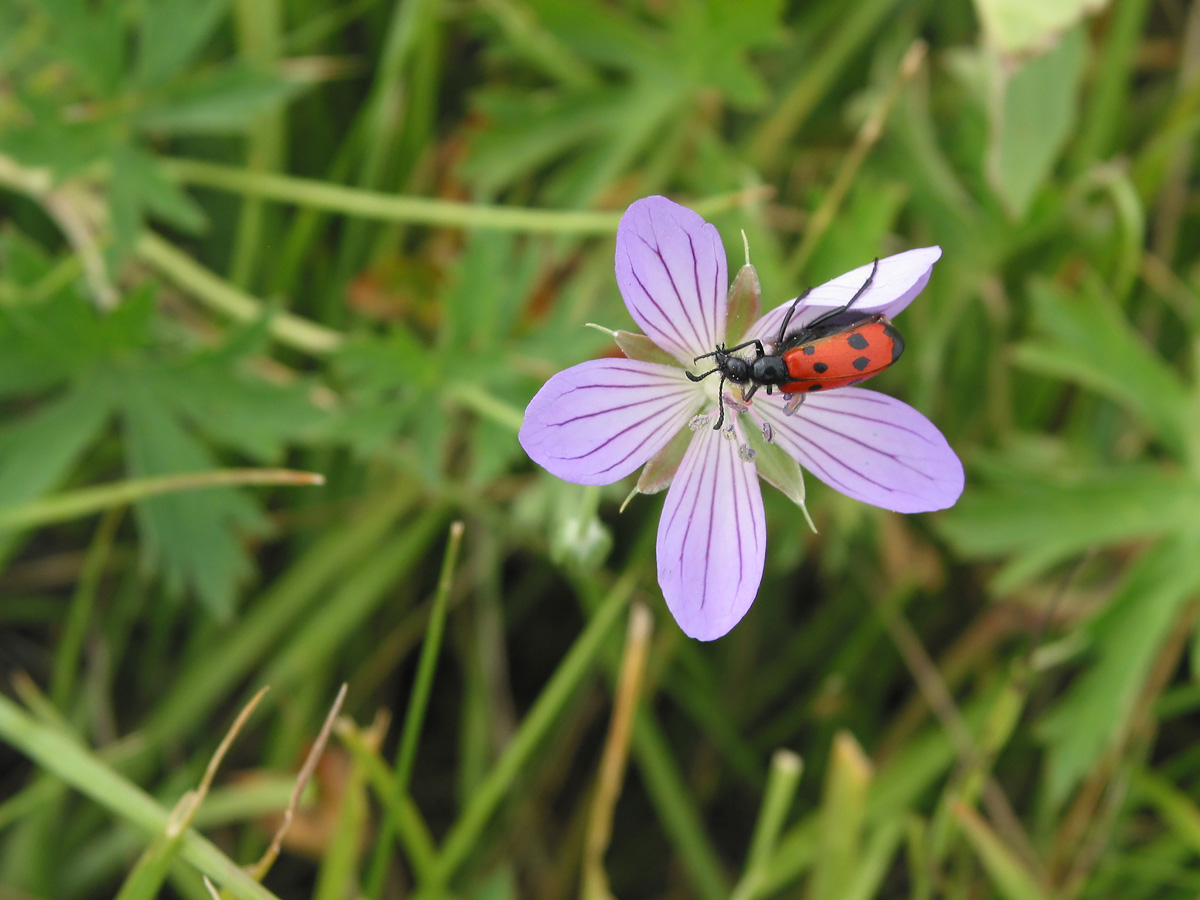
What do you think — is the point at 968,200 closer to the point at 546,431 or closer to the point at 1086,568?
the point at 1086,568

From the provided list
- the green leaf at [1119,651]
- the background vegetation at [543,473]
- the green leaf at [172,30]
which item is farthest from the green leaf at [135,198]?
the green leaf at [1119,651]

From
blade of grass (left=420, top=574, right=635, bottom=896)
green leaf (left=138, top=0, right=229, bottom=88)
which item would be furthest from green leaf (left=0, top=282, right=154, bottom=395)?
blade of grass (left=420, top=574, right=635, bottom=896)

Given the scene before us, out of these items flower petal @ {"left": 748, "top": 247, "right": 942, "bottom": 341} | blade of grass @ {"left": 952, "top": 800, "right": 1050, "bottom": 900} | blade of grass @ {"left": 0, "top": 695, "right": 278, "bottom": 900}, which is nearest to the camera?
flower petal @ {"left": 748, "top": 247, "right": 942, "bottom": 341}

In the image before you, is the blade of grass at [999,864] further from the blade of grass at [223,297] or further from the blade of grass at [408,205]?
the blade of grass at [223,297]

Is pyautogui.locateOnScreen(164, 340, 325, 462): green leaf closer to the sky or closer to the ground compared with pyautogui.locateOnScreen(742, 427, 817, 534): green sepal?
closer to the ground

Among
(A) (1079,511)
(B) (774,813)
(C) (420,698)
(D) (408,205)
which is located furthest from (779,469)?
(D) (408,205)

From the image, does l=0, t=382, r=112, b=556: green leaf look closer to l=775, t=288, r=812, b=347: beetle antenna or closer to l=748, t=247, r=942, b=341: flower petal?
l=775, t=288, r=812, b=347: beetle antenna
